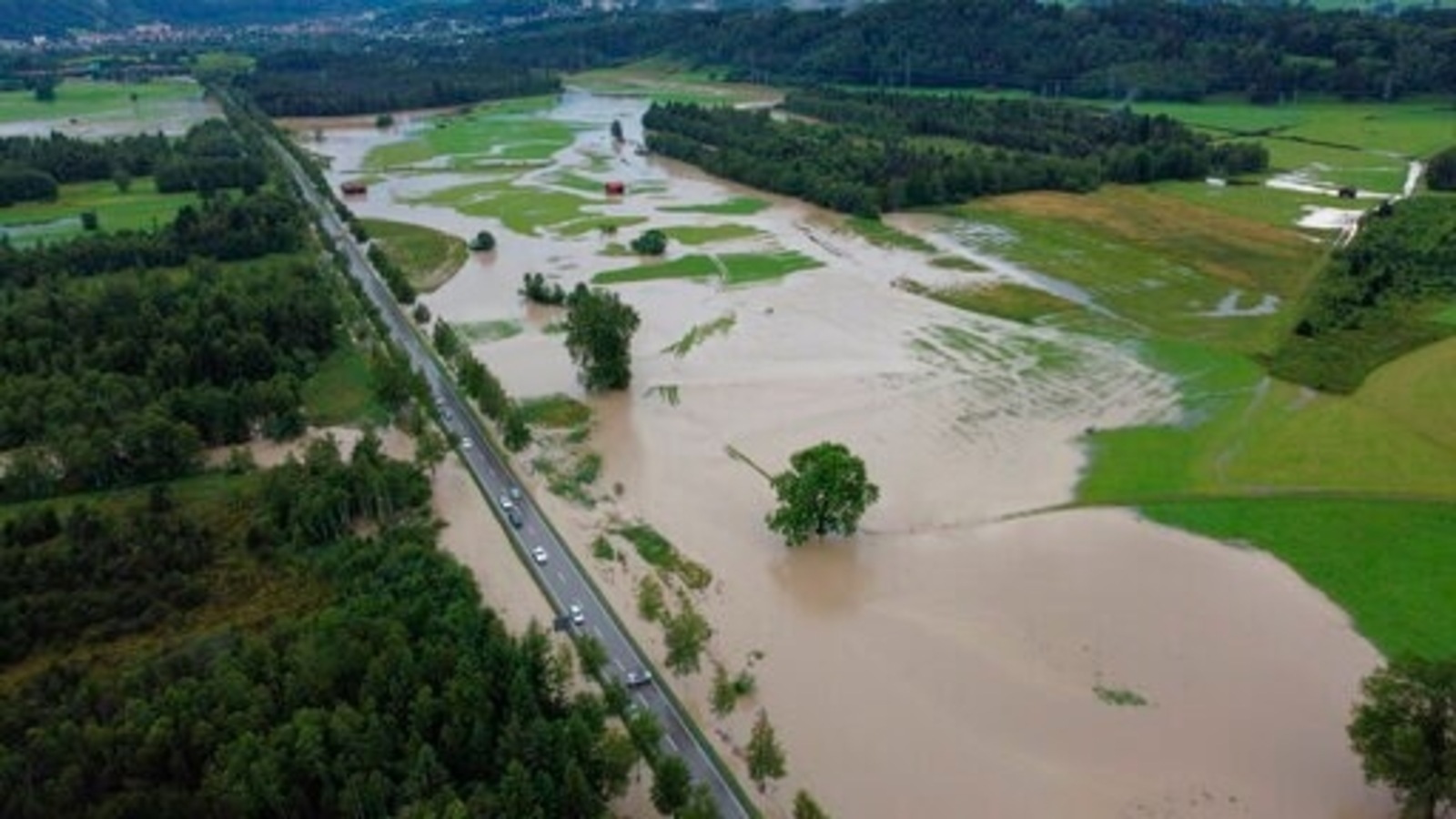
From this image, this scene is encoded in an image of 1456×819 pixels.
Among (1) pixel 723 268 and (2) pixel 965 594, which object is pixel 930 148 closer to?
(1) pixel 723 268

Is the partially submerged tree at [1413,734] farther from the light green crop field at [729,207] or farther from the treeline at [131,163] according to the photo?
the treeline at [131,163]

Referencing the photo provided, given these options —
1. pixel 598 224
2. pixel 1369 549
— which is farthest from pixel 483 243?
pixel 1369 549

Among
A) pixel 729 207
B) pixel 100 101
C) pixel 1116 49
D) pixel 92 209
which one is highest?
pixel 1116 49

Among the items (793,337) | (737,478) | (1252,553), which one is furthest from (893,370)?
(1252,553)

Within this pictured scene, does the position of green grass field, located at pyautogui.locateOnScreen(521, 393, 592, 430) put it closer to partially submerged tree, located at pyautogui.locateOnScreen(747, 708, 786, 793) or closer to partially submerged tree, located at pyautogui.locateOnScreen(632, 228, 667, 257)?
partially submerged tree, located at pyautogui.locateOnScreen(747, 708, 786, 793)

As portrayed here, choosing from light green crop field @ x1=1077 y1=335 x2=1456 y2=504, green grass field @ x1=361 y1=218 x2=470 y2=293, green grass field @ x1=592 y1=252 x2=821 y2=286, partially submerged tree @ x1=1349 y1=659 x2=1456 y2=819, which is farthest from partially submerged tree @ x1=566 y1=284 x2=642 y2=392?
partially submerged tree @ x1=1349 y1=659 x2=1456 y2=819
